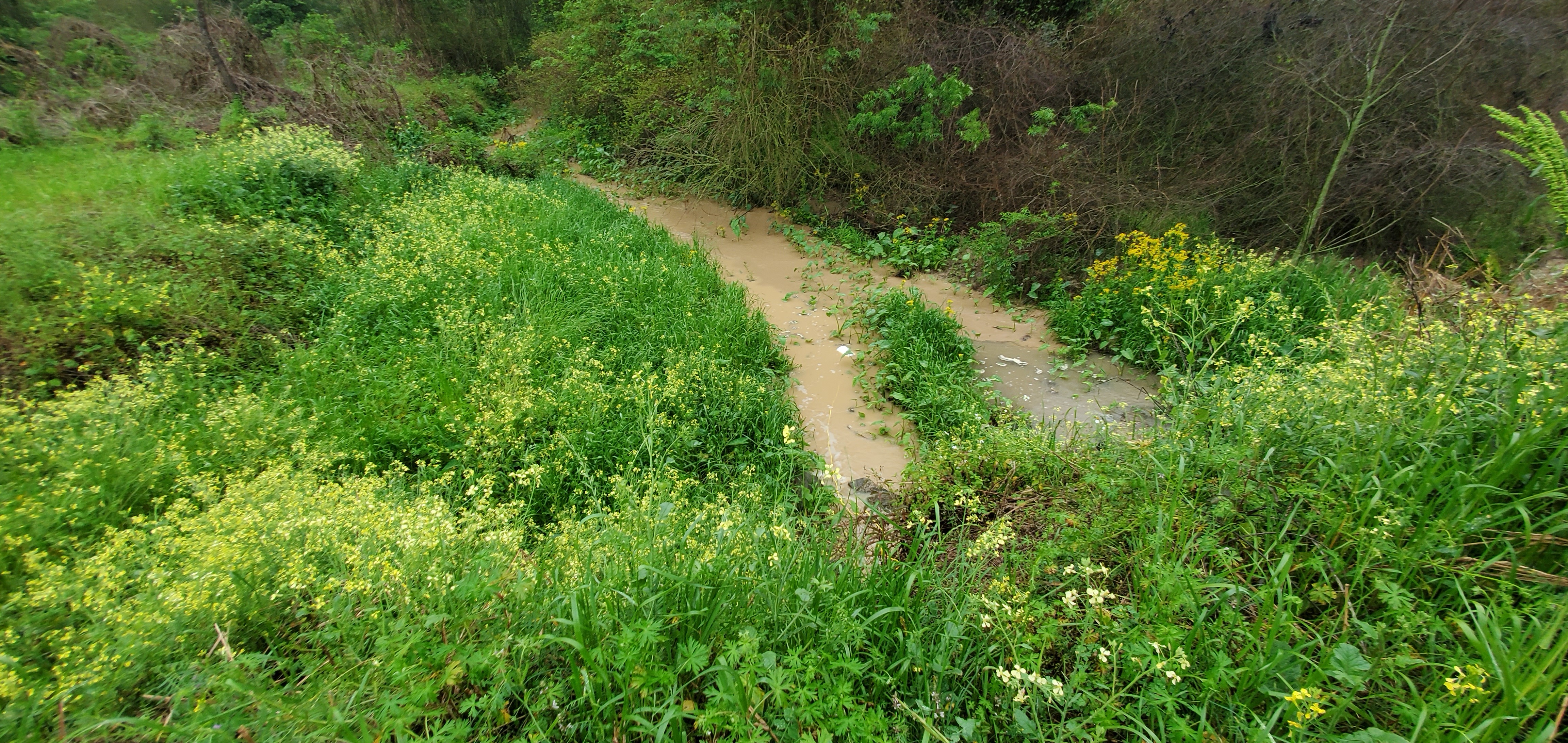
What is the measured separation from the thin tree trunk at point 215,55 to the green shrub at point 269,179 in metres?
2.30

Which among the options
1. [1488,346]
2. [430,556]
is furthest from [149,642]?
[1488,346]

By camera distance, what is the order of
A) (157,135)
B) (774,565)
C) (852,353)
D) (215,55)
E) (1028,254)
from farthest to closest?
(215,55), (157,135), (1028,254), (852,353), (774,565)

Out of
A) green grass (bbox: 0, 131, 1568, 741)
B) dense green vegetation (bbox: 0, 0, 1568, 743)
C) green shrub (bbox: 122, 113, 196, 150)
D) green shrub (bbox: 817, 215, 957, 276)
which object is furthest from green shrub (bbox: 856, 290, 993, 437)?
green shrub (bbox: 122, 113, 196, 150)

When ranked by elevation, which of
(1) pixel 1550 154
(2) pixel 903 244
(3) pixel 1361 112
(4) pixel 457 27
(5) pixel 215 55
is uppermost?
(4) pixel 457 27

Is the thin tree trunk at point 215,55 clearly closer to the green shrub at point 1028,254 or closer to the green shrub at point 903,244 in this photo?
the green shrub at point 903,244

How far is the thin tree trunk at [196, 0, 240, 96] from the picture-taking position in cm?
818

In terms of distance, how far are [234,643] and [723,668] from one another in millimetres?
1656

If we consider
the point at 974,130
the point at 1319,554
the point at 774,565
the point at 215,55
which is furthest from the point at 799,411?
the point at 215,55

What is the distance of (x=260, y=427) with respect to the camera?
3.49 meters

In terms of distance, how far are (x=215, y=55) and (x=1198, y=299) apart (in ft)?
40.2

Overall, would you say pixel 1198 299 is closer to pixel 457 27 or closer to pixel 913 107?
pixel 913 107

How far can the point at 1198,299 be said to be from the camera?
16.6ft

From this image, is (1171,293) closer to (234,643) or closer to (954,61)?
(954,61)

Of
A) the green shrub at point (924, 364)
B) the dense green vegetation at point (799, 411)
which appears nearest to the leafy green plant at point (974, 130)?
the dense green vegetation at point (799, 411)
